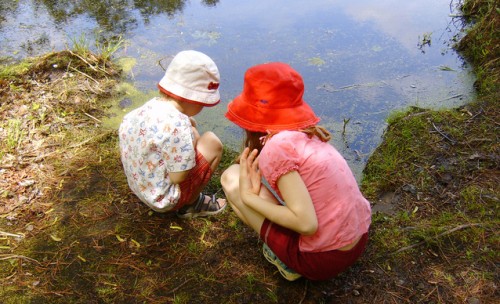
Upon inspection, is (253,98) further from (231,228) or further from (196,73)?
(231,228)

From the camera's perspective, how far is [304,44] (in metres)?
3.88

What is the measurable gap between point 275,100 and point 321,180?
0.34 meters

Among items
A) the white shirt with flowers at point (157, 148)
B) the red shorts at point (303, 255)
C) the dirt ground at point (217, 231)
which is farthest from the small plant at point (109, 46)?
the red shorts at point (303, 255)

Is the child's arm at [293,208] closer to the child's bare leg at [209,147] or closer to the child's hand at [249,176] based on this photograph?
the child's hand at [249,176]

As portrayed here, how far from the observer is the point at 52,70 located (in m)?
3.52

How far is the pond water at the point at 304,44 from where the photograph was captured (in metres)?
3.14

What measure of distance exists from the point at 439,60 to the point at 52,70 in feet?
11.2

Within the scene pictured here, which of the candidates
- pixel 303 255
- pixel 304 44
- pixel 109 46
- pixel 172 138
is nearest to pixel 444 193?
pixel 303 255

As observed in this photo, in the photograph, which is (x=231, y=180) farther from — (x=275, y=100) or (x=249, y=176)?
(x=275, y=100)

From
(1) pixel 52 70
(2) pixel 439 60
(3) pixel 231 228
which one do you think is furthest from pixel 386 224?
(1) pixel 52 70

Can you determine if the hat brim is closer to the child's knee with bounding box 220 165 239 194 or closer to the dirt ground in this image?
the child's knee with bounding box 220 165 239 194

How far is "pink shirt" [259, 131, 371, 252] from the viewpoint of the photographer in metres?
1.47

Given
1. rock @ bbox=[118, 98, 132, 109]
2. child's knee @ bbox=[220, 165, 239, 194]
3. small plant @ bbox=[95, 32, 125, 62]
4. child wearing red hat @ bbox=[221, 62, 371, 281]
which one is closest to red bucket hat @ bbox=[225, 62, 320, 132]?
child wearing red hat @ bbox=[221, 62, 371, 281]

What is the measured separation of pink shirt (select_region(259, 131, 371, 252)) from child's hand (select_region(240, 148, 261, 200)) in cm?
13
